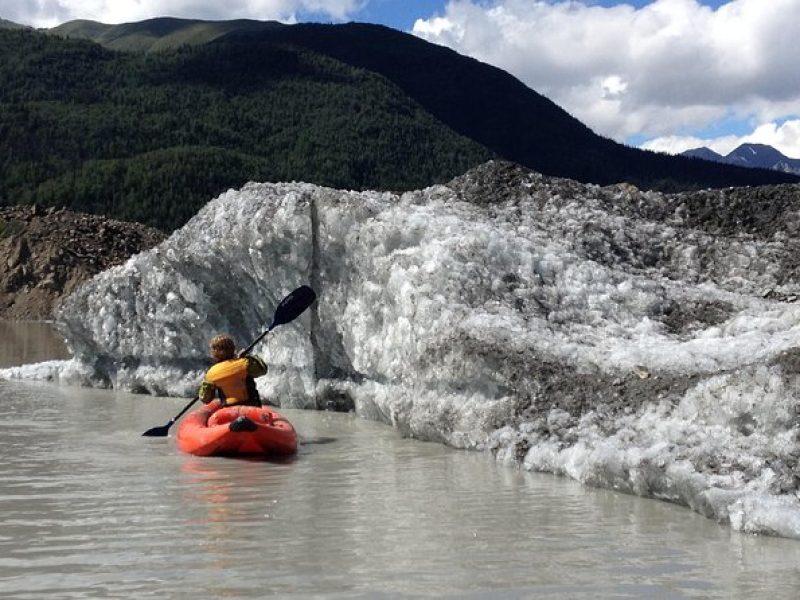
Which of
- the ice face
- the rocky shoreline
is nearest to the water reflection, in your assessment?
the rocky shoreline

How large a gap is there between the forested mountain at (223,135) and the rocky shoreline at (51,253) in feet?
98.7

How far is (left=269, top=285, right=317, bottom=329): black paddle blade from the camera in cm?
1282

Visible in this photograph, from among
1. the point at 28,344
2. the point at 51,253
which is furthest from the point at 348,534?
the point at 51,253

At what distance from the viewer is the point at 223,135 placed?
121m

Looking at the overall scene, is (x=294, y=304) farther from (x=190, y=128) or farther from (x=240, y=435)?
(x=190, y=128)

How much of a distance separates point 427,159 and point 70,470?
12343cm

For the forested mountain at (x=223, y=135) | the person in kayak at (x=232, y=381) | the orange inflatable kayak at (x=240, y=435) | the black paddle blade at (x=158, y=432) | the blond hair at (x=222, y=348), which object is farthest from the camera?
the forested mountain at (x=223, y=135)

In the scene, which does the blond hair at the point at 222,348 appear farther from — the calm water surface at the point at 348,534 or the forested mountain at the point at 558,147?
the forested mountain at the point at 558,147

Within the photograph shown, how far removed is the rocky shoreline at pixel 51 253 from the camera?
47.3m

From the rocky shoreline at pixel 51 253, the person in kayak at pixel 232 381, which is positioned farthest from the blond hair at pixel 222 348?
the rocky shoreline at pixel 51 253

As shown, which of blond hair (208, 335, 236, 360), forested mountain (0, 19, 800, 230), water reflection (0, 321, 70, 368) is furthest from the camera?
forested mountain (0, 19, 800, 230)

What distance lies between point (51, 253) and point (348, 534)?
45.0 m

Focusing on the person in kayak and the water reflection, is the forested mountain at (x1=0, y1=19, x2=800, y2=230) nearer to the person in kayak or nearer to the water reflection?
the water reflection

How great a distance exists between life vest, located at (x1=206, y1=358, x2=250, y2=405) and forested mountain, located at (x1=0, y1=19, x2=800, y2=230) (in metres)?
73.4
